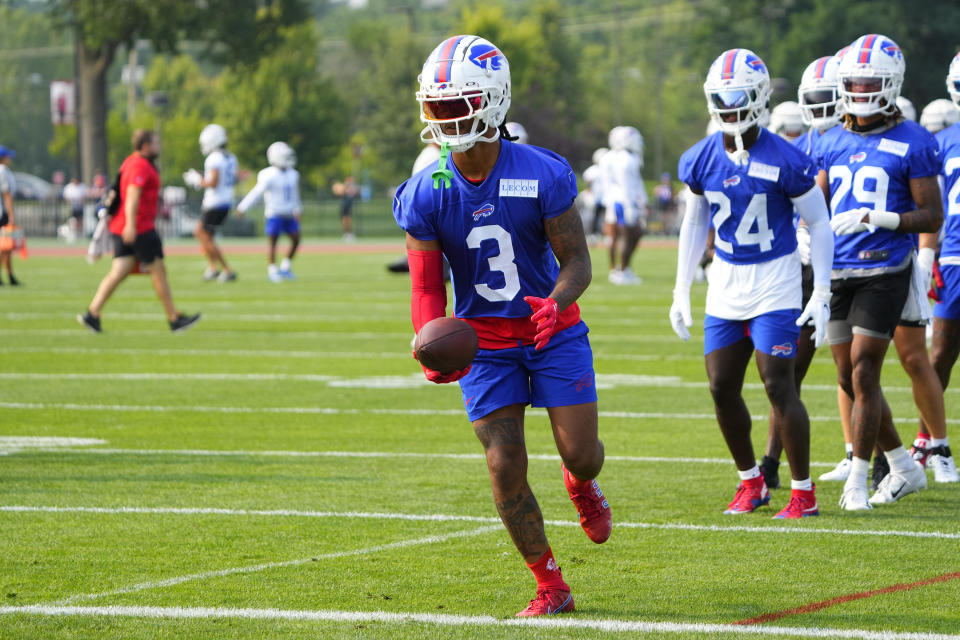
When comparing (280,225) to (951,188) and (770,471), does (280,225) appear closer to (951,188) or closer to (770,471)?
(951,188)

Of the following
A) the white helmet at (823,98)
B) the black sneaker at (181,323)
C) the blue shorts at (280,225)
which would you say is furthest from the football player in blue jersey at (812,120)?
the blue shorts at (280,225)

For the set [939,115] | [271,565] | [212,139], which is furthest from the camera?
[212,139]

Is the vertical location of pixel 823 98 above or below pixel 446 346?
above

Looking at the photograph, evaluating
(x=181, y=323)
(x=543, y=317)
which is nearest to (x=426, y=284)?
(x=543, y=317)

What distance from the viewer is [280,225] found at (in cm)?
2311

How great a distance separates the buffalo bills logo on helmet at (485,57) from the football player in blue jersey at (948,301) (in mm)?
3295

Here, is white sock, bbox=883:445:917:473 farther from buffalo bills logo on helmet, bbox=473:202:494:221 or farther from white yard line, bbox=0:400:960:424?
buffalo bills logo on helmet, bbox=473:202:494:221

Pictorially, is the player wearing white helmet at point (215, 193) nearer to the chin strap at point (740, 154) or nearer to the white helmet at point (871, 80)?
the white helmet at point (871, 80)

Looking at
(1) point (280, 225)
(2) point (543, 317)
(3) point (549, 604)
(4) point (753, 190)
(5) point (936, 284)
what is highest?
(4) point (753, 190)

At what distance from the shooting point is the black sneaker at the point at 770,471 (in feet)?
24.6

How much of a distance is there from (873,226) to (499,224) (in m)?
2.48

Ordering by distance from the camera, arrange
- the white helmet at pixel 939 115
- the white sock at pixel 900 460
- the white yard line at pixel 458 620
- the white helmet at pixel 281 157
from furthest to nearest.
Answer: the white helmet at pixel 281 157 → the white helmet at pixel 939 115 → the white sock at pixel 900 460 → the white yard line at pixel 458 620

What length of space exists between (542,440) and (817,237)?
2829 millimetres

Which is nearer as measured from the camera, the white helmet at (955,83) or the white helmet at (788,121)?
the white helmet at (955,83)
